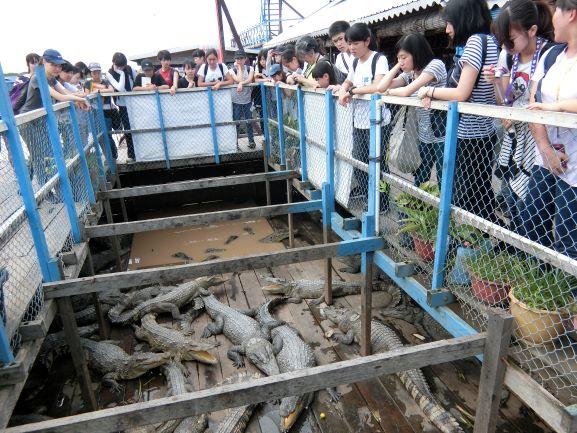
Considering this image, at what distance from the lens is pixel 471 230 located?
2.49m

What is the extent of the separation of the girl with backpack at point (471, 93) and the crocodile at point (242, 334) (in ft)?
6.81

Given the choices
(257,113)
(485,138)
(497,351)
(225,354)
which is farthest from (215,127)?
(497,351)

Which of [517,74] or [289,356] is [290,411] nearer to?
[289,356]

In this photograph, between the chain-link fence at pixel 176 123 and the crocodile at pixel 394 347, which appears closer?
the crocodile at pixel 394 347

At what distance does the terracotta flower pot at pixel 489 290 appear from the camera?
7.70ft

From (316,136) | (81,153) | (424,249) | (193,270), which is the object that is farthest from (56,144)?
(424,249)

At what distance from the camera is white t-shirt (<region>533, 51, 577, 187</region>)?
6.68 feet

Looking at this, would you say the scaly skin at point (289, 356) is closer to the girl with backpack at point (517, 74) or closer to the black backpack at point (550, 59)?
the girl with backpack at point (517, 74)

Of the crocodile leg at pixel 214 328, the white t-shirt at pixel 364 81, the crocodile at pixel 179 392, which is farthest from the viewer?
the crocodile leg at pixel 214 328

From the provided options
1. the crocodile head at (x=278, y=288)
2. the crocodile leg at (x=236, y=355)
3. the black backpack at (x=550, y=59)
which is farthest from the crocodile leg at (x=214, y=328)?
the black backpack at (x=550, y=59)

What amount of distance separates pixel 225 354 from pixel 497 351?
257 centimetres

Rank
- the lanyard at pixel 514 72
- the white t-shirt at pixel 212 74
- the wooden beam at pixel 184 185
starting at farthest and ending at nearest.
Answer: the white t-shirt at pixel 212 74, the wooden beam at pixel 184 185, the lanyard at pixel 514 72

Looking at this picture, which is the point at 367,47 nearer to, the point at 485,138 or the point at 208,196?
the point at 485,138

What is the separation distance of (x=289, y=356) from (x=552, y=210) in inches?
90.4
